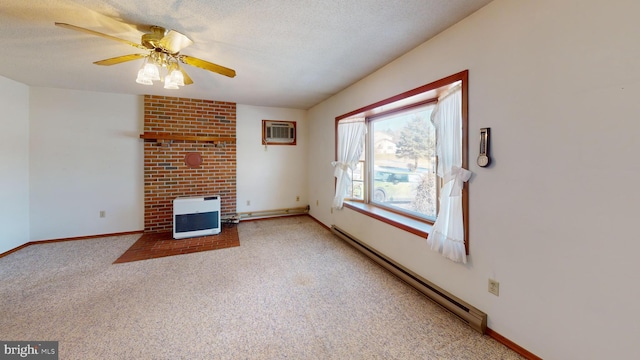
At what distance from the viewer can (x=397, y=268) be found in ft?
8.07

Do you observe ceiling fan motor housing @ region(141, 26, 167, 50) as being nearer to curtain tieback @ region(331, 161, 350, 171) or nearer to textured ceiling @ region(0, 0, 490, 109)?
textured ceiling @ region(0, 0, 490, 109)

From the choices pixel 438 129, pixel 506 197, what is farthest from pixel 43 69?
pixel 506 197

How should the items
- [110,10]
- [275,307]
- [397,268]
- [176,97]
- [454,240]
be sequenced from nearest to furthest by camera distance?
[110,10]
[454,240]
[275,307]
[397,268]
[176,97]

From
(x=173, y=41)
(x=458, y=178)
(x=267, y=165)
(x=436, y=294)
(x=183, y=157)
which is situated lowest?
(x=436, y=294)

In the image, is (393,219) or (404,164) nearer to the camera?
(393,219)

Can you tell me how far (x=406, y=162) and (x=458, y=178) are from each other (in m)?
1.08

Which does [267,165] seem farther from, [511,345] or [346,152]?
[511,345]

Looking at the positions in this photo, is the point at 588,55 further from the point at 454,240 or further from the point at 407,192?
the point at 407,192

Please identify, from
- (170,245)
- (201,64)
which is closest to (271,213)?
(170,245)

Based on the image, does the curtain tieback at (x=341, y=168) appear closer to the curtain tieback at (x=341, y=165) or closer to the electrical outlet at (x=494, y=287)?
the curtain tieback at (x=341, y=165)

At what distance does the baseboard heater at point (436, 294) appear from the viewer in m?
1.69

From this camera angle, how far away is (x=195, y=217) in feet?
12.4

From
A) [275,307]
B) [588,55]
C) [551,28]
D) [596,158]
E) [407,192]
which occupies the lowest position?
[275,307]

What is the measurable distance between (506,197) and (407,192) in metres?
1.31
